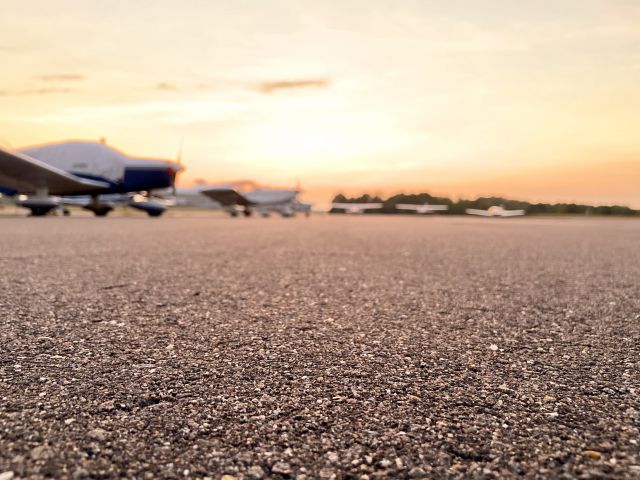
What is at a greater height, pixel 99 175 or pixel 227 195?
pixel 99 175

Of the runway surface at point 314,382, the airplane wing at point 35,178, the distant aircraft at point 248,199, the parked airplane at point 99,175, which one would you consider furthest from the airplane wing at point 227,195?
the runway surface at point 314,382

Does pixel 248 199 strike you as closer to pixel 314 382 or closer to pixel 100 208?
pixel 100 208

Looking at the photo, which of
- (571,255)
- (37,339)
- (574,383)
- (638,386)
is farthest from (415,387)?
(571,255)

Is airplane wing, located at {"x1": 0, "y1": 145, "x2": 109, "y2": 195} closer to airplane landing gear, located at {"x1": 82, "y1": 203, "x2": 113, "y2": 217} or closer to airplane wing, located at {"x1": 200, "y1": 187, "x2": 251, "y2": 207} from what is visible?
airplane landing gear, located at {"x1": 82, "y1": 203, "x2": 113, "y2": 217}

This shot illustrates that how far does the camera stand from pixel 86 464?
0.90m

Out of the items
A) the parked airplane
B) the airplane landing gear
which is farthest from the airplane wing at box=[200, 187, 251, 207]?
the airplane landing gear

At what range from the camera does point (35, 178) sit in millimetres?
16734

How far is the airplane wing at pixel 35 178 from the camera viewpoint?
49.7 feet

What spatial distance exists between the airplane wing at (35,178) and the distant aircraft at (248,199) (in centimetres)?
1007

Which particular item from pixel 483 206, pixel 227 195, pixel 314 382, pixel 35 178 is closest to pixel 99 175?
pixel 35 178

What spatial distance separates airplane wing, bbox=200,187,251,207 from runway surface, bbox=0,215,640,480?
2705 centimetres

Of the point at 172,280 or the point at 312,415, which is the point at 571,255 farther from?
the point at 312,415

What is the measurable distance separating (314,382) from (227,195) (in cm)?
3077

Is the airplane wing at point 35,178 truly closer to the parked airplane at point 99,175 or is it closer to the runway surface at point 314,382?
the parked airplane at point 99,175
